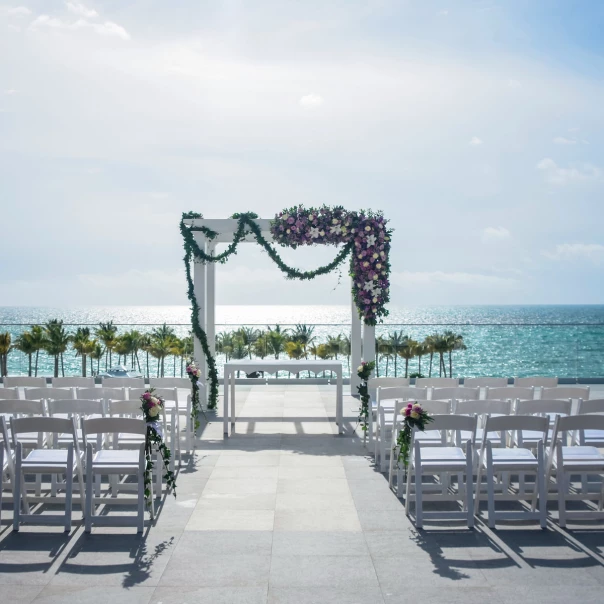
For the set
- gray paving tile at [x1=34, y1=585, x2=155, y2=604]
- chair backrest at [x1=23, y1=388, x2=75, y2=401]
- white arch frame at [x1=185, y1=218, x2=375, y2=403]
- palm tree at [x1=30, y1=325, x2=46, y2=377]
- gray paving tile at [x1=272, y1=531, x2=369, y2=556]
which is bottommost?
gray paving tile at [x1=34, y1=585, x2=155, y2=604]

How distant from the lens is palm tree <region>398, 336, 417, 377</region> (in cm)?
1398

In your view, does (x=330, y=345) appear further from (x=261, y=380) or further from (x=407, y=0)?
(x=407, y=0)

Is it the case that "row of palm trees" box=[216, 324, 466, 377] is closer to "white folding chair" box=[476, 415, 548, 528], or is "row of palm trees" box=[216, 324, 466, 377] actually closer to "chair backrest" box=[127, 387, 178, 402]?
"chair backrest" box=[127, 387, 178, 402]

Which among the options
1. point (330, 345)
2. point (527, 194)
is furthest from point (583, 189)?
point (330, 345)

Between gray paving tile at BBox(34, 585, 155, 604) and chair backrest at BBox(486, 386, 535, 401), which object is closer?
gray paving tile at BBox(34, 585, 155, 604)

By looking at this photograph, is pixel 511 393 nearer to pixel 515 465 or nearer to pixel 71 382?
pixel 515 465

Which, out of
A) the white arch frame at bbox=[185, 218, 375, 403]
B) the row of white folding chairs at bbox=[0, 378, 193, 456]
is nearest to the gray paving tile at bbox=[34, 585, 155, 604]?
the row of white folding chairs at bbox=[0, 378, 193, 456]

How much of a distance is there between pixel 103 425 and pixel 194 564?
1.22 m

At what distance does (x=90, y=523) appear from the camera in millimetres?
5148

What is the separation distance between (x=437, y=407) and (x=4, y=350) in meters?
10.4

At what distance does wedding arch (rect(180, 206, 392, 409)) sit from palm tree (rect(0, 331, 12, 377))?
16.2 feet

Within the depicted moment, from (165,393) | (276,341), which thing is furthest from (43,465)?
(276,341)

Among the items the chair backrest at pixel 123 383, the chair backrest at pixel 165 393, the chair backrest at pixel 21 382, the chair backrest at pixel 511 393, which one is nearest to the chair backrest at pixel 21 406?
the chair backrest at pixel 165 393

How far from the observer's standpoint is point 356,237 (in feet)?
35.8
